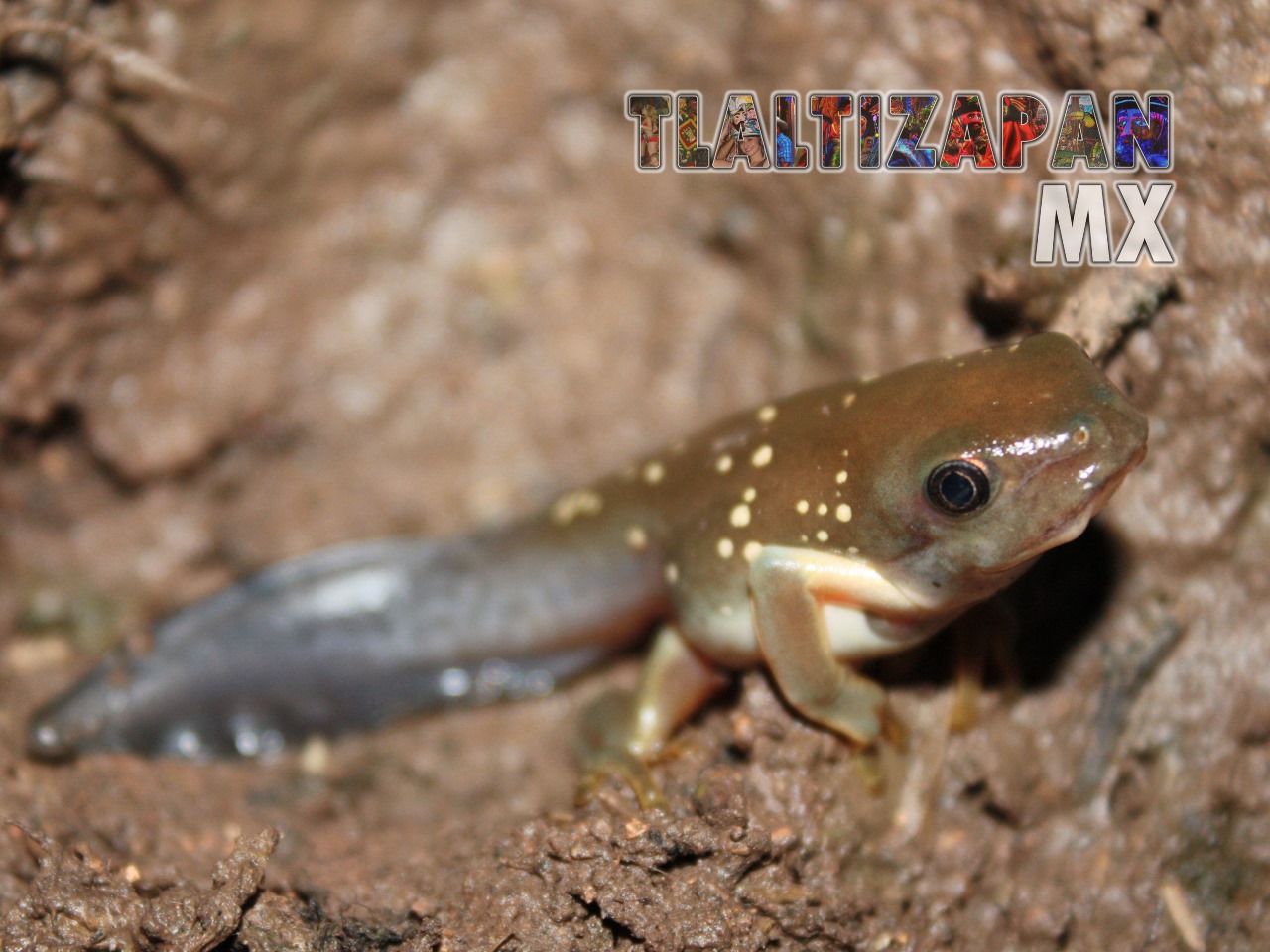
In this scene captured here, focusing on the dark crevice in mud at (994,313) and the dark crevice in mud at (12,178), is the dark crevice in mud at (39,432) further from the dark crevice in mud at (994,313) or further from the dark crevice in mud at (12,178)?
the dark crevice in mud at (994,313)

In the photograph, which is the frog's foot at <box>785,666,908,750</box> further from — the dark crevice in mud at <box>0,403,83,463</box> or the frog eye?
the dark crevice in mud at <box>0,403,83,463</box>

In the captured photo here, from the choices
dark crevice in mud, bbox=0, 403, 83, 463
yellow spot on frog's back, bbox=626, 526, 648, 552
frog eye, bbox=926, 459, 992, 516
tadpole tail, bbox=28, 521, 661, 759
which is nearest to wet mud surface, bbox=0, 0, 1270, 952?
dark crevice in mud, bbox=0, 403, 83, 463

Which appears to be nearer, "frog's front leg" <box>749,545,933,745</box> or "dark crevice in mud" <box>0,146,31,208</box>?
"frog's front leg" <box>749,545,933,745</box>

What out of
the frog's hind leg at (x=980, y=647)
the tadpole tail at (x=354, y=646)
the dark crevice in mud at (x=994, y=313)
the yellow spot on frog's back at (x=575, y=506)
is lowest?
the tadpole tail at (x=354, y=646)

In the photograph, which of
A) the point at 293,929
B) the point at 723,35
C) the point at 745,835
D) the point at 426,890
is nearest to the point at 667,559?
the point at 745,835

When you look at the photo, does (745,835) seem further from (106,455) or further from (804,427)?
(106,455)

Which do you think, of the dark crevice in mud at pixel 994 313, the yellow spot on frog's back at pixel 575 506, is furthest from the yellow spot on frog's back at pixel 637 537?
the dark crevice in mud at pixel 994 313

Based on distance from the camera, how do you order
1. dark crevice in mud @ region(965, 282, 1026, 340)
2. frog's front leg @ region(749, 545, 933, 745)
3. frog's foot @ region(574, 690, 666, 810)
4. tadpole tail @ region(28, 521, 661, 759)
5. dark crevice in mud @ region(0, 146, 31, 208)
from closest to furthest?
frog's front leg @ region(749, 545, 933, 745) → frog's foot @ region(574, 690, 666, 810) → dark crevice in mud @ region(965, 282, 1026, 340) → dark crevice in mud @ region(0, 146, 31, 208) → tadpole tail @ region(28, 521, 661, 759)

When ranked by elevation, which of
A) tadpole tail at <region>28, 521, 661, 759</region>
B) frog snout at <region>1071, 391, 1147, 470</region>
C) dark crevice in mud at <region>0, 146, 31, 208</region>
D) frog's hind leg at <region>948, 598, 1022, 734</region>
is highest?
dark crevice in mud at <region>0, 146, 31, 208</region>
